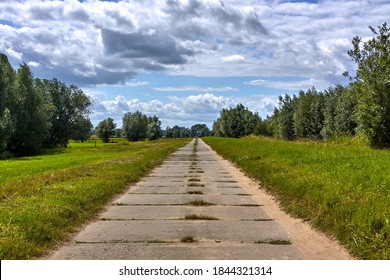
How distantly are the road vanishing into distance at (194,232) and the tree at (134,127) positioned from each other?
167 meters

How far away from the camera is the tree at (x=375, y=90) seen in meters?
26.4

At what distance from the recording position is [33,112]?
210ft

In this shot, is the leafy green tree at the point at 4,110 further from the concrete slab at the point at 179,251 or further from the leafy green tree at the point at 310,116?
the leafy green tree at the point at 310,116

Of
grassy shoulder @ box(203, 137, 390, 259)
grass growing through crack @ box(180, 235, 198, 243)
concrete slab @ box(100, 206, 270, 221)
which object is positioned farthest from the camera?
concrete slab @ box(100, 206, 270, 221)

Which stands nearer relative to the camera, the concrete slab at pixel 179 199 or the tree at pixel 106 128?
the concrete slab at pixel 179 199

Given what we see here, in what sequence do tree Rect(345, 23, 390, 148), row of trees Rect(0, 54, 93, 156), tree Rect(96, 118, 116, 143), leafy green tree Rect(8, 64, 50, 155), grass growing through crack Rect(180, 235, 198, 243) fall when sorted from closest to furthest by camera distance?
1. grass growing through crack Rect(180, 235, 198, 243)
2. tree Rect(345, 23, 390, 148)
3. row of trees Rect(0, 54, 93, 156)
4. leafy green tree Rect(8, 64, 50, 155)
5. tree Rect(96, 118, 116, 143)

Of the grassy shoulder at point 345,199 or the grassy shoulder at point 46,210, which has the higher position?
the grassy shoulder at point 345,199

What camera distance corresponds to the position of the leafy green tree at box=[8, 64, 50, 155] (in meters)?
60.7

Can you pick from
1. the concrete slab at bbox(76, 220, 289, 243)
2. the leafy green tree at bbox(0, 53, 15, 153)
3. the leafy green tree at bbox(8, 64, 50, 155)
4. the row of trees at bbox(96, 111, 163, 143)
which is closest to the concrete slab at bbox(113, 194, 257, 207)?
the concrete slab at bbox(76, 220, 289, 243)

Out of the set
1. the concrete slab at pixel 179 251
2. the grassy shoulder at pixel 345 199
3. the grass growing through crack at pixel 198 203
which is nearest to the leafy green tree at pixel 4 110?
the grassy shoulder at pixel 345 199

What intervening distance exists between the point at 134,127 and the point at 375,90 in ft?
514

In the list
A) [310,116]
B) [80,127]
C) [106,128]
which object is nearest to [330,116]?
[310,116]

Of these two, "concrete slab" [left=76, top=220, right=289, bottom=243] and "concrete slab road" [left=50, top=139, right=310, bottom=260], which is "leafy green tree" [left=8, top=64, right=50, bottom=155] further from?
"concrete slab" [left=76, top=220, right=289, bottom=243]

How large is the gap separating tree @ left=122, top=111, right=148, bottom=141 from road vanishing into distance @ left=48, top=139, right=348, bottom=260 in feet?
547
